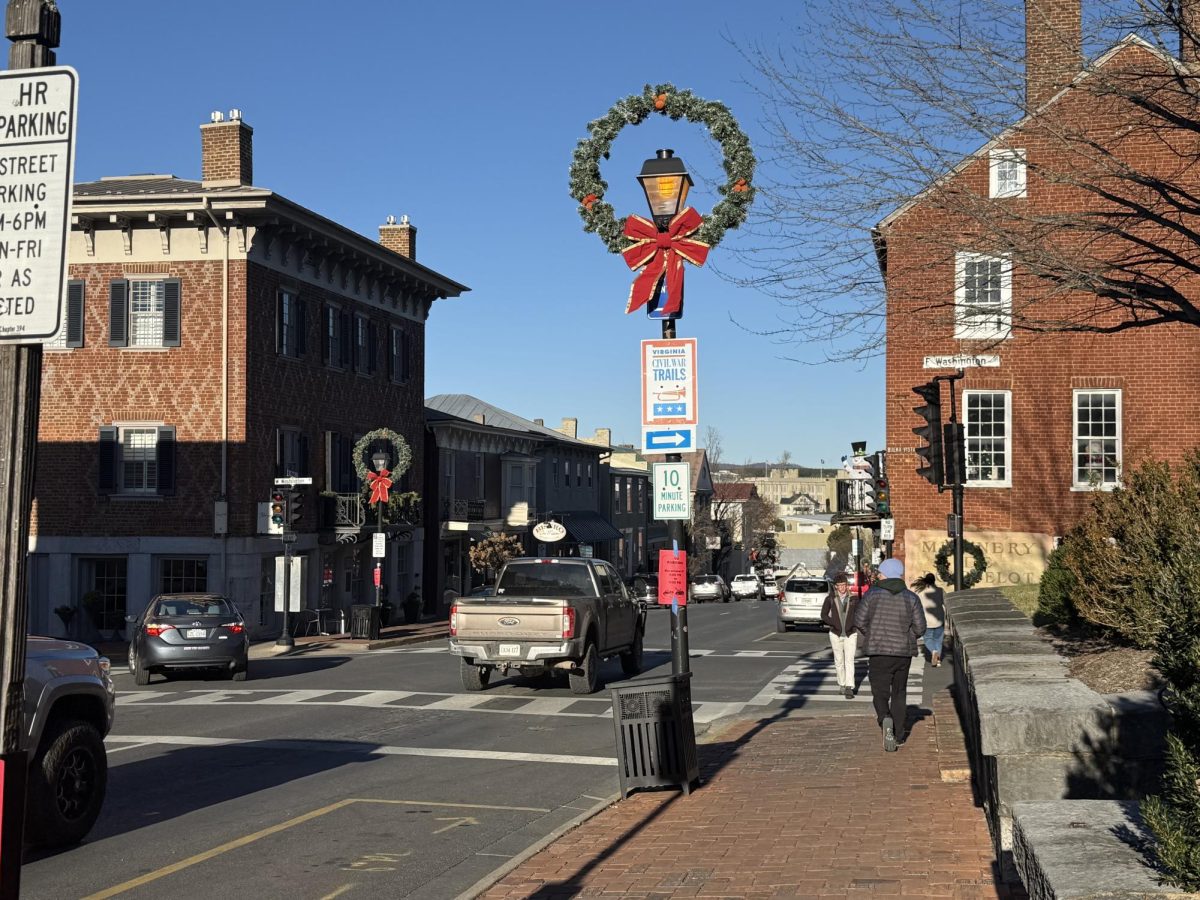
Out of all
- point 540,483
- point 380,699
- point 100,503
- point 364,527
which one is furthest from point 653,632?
point 540,483

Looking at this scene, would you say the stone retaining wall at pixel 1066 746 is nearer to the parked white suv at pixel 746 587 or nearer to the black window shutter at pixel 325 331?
the black window shutter at pixel 325 331

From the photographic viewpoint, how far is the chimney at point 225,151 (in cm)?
3531

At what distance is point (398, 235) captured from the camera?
1832 inches

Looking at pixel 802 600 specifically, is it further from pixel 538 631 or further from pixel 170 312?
pixel 170 312

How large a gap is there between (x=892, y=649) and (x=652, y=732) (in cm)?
335

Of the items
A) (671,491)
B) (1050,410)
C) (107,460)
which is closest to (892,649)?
(671,491)

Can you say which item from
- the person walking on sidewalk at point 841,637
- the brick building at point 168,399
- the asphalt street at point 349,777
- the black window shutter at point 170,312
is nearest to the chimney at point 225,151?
the brick building at point 168,399

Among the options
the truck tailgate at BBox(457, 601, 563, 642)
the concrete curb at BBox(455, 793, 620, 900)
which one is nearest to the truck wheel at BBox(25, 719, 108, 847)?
the concrete curb at BBox(455, 793, 620, 900)

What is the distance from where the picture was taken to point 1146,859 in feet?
14.3

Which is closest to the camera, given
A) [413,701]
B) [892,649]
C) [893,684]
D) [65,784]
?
[65,784]

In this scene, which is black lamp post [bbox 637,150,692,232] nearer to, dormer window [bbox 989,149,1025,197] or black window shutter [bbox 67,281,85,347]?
dormer window [bbox 989,149,1025,197]

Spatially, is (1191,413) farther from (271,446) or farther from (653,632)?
(271,446)

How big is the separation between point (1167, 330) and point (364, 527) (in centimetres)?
2209

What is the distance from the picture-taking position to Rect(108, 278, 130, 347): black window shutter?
115 feet
